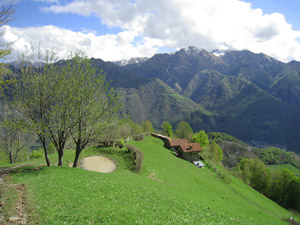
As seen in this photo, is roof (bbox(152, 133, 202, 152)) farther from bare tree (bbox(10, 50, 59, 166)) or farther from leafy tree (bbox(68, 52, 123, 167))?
bare tree (bbox(10, 50, 59, 166))

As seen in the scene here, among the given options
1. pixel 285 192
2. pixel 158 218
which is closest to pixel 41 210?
pixel 158 218

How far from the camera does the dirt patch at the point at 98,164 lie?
3167 cm

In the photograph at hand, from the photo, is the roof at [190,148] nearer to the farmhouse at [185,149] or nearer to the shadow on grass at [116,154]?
the farmhouse at [185,149]

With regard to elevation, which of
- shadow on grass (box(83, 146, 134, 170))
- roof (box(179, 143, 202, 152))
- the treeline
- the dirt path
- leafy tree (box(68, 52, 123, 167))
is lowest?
the treeline

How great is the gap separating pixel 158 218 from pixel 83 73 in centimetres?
1942

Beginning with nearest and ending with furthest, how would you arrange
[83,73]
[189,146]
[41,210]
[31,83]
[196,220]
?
[41,210] < [196,220] < [31,83] < [83,73] < [189,146]

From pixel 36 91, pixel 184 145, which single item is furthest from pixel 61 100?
pixel 184 145

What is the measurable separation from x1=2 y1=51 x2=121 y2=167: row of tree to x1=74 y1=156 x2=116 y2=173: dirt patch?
692 cm

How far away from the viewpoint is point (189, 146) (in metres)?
59.4

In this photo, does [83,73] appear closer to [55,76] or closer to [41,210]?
[55,76]

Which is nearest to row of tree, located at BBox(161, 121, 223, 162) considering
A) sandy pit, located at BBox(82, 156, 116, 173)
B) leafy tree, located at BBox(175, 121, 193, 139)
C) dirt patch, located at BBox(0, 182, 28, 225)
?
leafy tree, located at BBox(175, 121, 193, 139)

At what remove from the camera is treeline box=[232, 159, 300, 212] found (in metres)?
80.8

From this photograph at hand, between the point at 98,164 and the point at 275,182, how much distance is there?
8891 centimetres

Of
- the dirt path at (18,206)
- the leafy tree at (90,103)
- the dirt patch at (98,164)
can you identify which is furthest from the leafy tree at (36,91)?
the dirt patch at (98,164)
